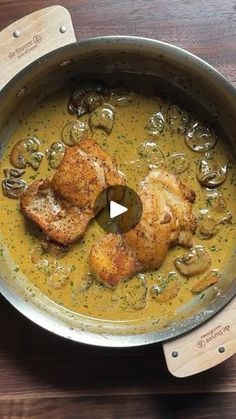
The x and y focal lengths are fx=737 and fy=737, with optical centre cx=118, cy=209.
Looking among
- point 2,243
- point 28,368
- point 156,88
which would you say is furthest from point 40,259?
point 156,88

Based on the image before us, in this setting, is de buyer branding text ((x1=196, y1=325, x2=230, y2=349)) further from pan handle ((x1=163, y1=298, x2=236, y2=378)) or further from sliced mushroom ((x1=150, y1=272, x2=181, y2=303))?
sliced mushroom ((x1=150, y1=272, x2=181, y2=303))

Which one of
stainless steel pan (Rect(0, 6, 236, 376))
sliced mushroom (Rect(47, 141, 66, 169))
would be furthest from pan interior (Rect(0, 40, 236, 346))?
sliced mushroom (Rect(47, 141, 66, 169))

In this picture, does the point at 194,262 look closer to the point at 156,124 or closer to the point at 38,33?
the point at 156,124

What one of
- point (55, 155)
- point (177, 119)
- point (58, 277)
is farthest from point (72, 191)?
point (177, 119)

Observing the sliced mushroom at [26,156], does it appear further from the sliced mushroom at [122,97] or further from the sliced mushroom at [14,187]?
the sliced mushroom at [122,97]

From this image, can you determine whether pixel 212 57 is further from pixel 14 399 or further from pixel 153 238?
pixel 14 399

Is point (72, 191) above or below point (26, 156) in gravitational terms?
below
